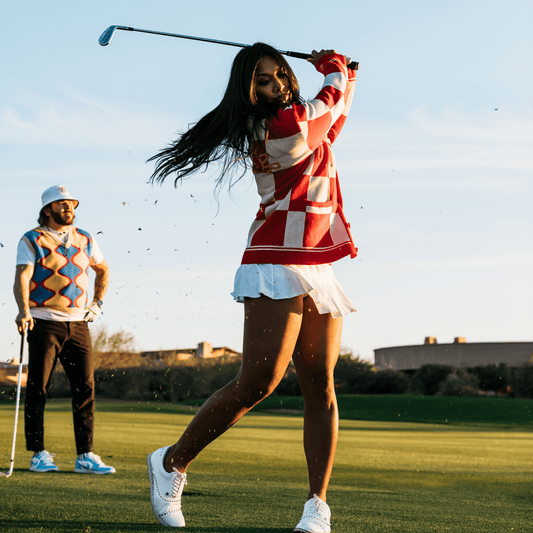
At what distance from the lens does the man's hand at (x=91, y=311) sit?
442cm

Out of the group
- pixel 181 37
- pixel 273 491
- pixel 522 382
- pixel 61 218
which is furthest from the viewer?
pixel 522 382

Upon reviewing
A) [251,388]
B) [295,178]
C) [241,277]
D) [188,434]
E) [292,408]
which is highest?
[295,178]

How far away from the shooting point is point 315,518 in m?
2.46

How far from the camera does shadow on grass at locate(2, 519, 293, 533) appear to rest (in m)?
2.36

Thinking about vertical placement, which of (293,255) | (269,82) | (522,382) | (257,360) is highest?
(269,82)

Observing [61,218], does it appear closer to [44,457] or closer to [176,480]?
[44,457]

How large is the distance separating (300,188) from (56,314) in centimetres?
235

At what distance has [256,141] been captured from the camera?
2465 millimetres

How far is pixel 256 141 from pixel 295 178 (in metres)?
0.20

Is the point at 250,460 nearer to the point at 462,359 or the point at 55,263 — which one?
the point at 55,263

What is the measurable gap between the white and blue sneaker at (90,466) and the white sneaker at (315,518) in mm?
2081

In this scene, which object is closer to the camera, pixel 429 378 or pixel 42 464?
pixel 42 464

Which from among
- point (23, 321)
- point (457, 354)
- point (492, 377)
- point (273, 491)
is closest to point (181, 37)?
point (23, 321)

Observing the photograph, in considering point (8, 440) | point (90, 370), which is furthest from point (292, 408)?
point (90, 370)
